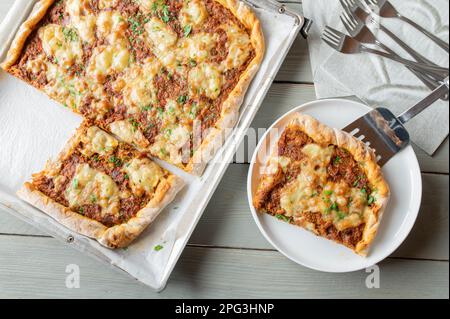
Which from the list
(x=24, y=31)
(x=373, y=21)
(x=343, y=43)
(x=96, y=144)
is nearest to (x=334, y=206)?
(x=343, y=43)

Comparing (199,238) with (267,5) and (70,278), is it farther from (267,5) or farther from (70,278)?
(267,5)

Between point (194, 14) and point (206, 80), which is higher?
point (194, 14)

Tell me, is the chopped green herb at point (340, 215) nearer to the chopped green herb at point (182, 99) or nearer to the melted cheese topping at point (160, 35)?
the chopped green herb at point (182, 99)

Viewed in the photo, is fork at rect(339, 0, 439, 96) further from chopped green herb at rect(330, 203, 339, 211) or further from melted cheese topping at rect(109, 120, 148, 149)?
melted cheese topping at rect(109, 120, 148, 149)


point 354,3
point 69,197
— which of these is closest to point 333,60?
point 354,3

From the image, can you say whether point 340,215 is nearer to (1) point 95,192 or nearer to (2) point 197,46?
(2) point 197,46
